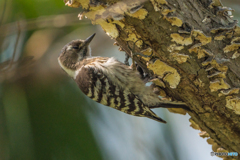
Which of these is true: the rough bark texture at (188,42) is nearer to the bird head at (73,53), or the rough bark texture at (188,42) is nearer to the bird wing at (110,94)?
the bird wing at (110,94)

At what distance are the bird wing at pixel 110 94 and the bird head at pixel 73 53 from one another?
39 cm

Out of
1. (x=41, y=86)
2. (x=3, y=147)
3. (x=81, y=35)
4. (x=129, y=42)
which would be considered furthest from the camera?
(x=81, y=35)

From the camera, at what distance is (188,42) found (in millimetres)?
1204

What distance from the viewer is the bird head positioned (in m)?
2.38

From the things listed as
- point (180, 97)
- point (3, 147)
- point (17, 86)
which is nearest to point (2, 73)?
point (17, 86)

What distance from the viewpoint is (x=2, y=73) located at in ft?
5.67

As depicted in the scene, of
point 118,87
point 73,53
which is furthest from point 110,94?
point 73,53

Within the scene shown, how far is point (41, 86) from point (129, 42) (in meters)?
1.04

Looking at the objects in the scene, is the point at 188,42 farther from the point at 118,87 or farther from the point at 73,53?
the point at 73,53

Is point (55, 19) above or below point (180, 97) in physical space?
above

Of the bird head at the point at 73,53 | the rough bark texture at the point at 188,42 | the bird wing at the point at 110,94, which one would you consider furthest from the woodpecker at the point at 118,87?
the rough bark texture at the point at 188,42

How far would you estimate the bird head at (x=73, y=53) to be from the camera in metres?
2.38

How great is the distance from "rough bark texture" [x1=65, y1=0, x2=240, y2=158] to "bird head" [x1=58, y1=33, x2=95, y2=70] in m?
1.06

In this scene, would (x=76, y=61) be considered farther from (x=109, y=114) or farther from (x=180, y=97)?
(x=180, y=97)
